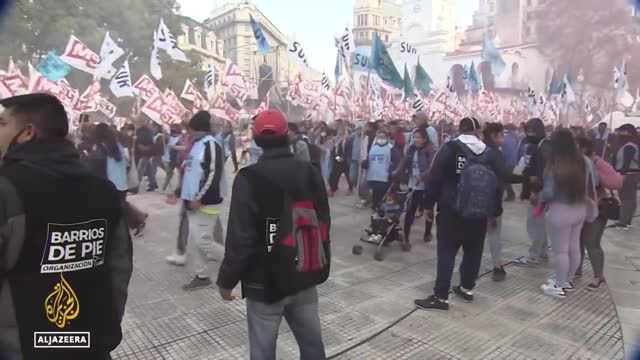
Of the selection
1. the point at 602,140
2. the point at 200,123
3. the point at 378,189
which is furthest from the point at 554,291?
the point at 602,140

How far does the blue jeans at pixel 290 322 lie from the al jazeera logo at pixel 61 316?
2.99 ft

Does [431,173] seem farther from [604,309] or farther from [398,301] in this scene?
[604,309]

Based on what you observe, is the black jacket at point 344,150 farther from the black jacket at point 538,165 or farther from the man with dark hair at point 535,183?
the black jacket at point 538,165

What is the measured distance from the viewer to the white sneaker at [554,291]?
16.0ft

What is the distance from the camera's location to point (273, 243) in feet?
7.86

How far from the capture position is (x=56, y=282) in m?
1.64

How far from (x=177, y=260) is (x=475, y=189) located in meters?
3.42

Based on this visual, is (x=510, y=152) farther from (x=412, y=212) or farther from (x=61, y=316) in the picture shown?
(x=61, y=316)

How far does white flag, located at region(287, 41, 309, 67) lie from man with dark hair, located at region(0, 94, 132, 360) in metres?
12.9

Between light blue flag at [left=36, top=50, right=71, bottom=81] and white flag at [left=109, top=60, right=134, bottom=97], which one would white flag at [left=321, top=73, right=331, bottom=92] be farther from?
light blue flag at [left=36, top=50, right=71, bottom=81]

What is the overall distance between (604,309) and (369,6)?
382 ft

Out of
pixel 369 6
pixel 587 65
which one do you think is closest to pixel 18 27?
pixel 587 65

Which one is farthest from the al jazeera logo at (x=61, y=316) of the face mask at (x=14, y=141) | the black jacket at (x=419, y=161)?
the black jacket at (x=419, y=161)

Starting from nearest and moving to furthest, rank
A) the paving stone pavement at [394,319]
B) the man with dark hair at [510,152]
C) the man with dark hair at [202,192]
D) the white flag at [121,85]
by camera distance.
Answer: the paving stone pavement at [394,319], the man with dark hair at [202,192], the man with dark hair at [510,152], the white flag at [121,85]
